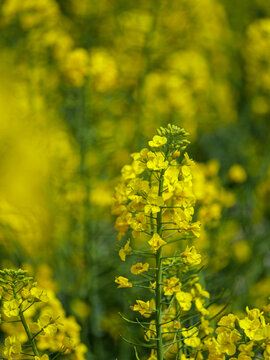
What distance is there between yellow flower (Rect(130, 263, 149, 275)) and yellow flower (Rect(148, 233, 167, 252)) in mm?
26

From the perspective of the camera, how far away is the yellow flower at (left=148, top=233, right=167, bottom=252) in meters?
0.65

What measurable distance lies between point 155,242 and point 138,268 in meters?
0.06

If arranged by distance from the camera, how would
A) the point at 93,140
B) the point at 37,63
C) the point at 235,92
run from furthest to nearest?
the point at 235,92, the point at 37,63, the point at 93,140

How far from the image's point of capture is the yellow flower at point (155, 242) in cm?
65

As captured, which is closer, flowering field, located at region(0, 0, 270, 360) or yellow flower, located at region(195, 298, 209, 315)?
yellow flower, located at region(195, 298, 209, 315)

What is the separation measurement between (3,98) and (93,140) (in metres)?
0.68

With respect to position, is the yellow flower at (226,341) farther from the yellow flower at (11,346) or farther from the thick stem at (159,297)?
the yellow flower at (11,346)

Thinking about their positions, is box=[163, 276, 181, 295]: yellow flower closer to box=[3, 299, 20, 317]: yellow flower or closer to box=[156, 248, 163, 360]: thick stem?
box=[156, 248, 163, 360]: thick stem

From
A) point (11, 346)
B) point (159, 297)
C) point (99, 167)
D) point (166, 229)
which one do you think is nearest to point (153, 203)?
point (166, 229)

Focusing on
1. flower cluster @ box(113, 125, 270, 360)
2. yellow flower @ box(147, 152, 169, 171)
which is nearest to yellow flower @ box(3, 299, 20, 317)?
flower cluster @ box(113, 125, 270, 360)

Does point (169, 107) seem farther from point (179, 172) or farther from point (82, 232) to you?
point (179, 172)

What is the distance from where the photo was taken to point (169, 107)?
2.01 m

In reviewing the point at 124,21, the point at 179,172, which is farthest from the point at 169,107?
the point at 179,172

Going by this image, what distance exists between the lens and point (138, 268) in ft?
2.26
